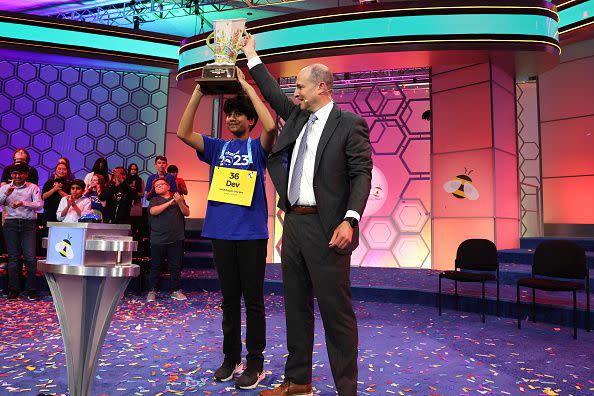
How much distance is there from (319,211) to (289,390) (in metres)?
0.81

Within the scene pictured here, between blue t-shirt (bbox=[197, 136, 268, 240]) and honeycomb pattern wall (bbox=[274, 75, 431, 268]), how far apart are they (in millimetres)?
5544

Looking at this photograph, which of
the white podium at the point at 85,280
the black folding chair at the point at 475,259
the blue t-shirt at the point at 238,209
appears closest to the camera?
the white podium at the point at 85,280

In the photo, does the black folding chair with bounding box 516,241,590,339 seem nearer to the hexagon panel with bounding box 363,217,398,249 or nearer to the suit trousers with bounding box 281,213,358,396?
the suit trousers with bounding box 281,213,358,396

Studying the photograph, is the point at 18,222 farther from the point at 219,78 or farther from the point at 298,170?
the point at 298,170

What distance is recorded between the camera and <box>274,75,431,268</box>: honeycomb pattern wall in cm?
746

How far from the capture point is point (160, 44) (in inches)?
309

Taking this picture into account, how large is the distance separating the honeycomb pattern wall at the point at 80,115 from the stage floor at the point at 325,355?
447 cm

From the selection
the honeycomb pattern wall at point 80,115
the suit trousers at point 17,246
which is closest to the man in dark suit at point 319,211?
the suit trousers at point 17,246

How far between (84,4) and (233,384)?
9.71 m

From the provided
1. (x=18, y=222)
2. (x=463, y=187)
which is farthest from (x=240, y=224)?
(x=463, y=187)

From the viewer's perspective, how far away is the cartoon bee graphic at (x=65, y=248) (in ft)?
5.14

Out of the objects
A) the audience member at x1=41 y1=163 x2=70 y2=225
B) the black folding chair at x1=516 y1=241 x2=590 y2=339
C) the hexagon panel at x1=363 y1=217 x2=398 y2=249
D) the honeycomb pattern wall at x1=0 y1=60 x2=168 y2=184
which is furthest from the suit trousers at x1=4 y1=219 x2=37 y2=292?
the hexagon panel at x1=363 y1=217 x2=398 y2=249

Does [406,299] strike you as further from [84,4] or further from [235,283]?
[84,4]

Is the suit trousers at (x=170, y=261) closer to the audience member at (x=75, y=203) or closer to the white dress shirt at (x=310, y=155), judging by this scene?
the audience member at (x=75, y=203)
